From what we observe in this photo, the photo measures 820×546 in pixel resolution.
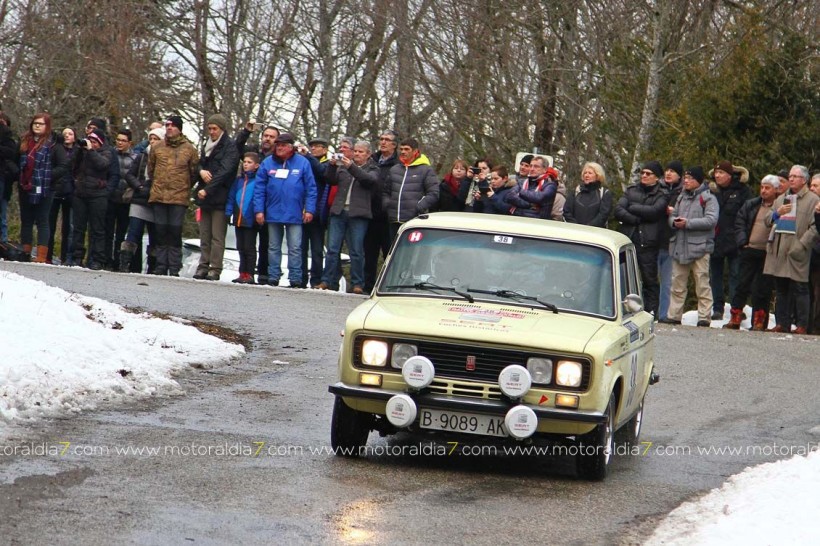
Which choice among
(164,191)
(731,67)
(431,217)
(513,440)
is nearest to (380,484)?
(513,440)

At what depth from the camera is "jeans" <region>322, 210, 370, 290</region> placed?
21.9 metres

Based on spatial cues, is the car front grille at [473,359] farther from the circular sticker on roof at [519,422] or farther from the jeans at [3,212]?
the jeans at [3,212]

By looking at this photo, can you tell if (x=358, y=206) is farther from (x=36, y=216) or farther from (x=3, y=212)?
(x=3, y=212)

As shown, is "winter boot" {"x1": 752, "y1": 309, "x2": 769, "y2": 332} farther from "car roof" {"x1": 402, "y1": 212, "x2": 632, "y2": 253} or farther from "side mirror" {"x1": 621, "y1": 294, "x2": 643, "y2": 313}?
"side mirror" {"x1": 621, "y1": 294, "x2": 643, "y2": 313}

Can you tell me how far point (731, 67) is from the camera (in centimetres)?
2788

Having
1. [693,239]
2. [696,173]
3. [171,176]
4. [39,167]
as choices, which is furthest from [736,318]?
[39,167]

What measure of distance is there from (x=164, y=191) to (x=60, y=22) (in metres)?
21.0

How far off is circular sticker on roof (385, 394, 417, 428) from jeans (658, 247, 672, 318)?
41.0 ft

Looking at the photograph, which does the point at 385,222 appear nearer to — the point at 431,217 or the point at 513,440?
the point at 431,217

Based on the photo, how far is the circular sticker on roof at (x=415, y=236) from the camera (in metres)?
10.4

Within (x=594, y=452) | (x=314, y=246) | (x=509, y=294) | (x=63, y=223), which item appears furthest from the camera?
(x=63, y=223)

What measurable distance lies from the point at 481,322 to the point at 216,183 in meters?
13.6

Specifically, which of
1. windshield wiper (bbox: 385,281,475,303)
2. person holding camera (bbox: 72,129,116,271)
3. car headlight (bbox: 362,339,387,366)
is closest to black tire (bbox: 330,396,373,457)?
car headlight (bbox: 362,339,387,366)

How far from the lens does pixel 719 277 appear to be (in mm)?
22094
